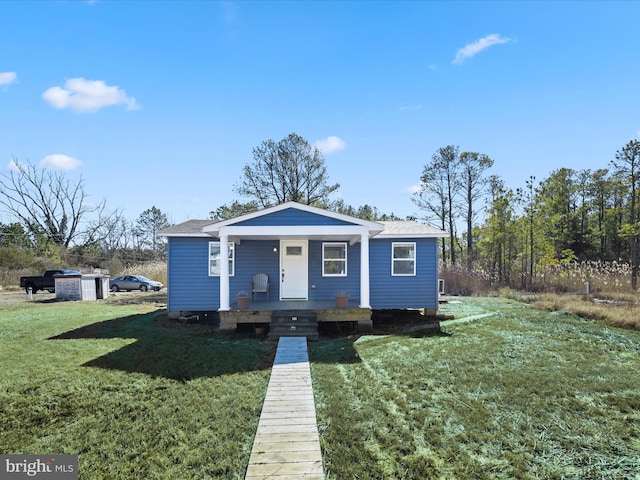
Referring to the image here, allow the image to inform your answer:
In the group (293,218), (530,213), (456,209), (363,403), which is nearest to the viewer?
(363,403)

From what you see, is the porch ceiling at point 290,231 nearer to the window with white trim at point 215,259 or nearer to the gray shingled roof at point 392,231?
the gray shingled roof at point 392,231

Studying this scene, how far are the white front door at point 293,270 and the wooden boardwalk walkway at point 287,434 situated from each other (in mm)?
5107

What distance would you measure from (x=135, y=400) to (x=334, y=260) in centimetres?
717

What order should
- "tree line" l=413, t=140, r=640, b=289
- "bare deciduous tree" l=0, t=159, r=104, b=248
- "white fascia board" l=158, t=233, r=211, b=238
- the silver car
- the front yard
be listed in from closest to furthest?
1. the front yard
2. "white fascia board" l=158, t=233, r=211, b=238
3. "tree line" l=413, t=140, r=640, b=289
4. the silver car
5. "bare deciduous tree" l=0, t=159, r=104, b=248

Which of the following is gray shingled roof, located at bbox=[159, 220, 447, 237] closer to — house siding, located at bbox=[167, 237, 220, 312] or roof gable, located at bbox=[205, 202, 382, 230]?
house siding, located at bbox=[167, 237, 220, 312]

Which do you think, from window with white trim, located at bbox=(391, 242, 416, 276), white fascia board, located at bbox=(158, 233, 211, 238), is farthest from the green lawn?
window with white trim, located at bbox=(391, 242, 416, 276)

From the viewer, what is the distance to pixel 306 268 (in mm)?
10984

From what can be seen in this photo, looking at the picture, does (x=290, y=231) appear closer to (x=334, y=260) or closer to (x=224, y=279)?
(x=224, y=279)

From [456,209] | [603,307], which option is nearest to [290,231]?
[603,307]

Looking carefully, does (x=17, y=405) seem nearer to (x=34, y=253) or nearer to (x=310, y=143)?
(x=310, y=143)

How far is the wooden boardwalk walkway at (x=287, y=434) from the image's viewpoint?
2984 millimetres

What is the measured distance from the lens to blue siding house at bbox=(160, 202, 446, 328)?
1073 cm

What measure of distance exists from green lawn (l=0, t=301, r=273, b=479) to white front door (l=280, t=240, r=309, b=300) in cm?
274

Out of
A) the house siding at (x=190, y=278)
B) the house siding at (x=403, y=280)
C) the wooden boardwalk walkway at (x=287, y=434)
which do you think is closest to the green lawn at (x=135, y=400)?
the wooden boardwalk walkway at (x=287, y=434)
